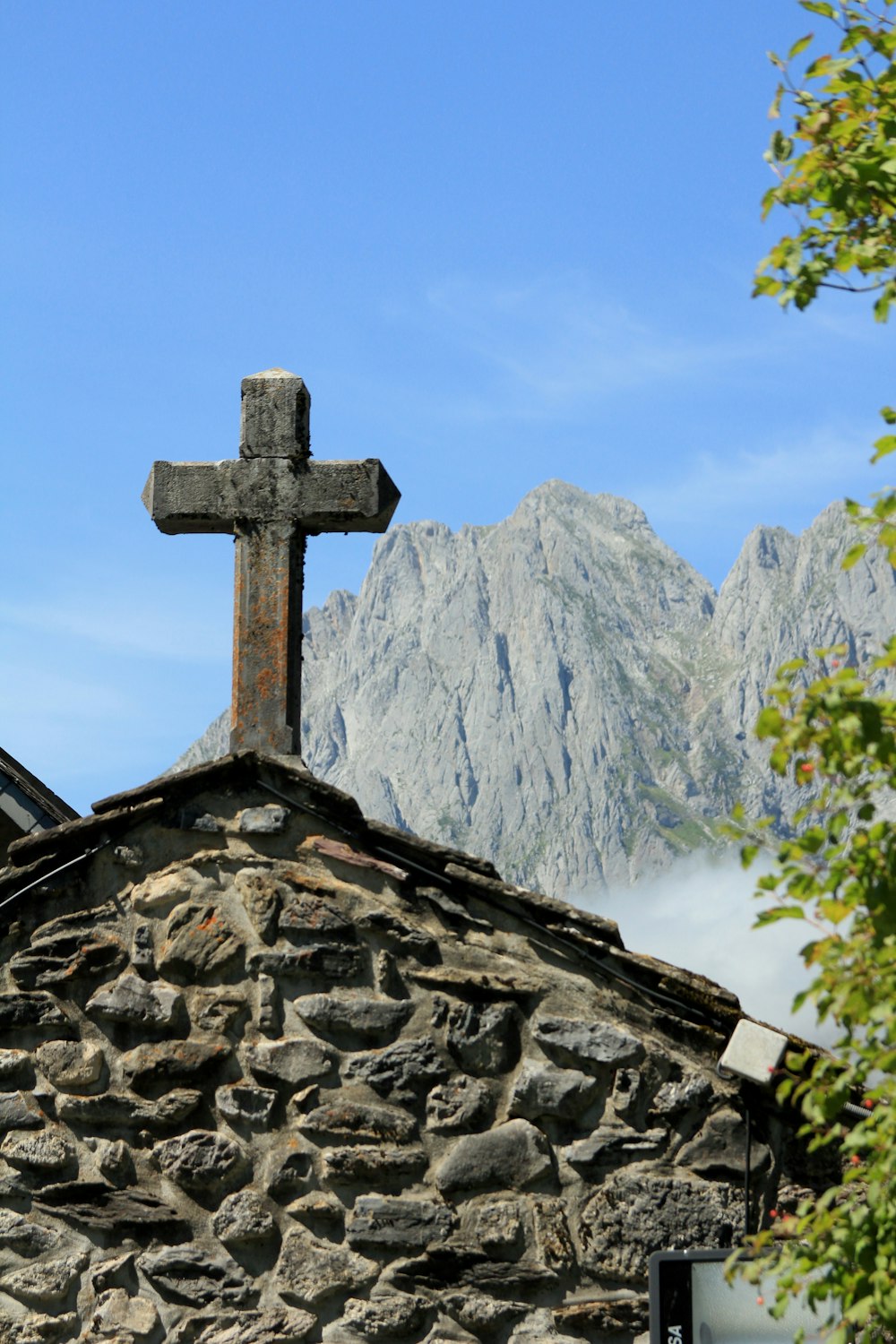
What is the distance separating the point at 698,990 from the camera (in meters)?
5.91

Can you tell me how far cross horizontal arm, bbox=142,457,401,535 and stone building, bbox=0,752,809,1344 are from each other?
4.20 ft

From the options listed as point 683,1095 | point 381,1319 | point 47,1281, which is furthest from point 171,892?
point 683,1095

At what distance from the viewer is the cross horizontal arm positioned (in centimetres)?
719

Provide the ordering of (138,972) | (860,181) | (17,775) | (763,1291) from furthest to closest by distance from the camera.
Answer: (17,775), (138,972), (763,1291), (860,181)

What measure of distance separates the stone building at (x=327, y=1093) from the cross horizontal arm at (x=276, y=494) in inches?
50.4

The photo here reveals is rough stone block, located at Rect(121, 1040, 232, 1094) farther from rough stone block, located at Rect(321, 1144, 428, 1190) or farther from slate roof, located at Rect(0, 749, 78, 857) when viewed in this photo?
slate roof, located at Rect(0, 749, 78, 857)

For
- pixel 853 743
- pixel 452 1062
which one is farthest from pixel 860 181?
pixel 452 1062

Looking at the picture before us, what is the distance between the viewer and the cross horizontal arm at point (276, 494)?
23.6 ft

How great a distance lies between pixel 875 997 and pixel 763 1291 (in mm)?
2362

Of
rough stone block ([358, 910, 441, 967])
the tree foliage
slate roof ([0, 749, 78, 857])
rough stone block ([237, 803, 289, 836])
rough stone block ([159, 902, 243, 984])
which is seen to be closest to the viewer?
the tree foliage

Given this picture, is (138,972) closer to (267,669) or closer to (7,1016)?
(7,1016)

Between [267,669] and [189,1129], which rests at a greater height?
[267,669]

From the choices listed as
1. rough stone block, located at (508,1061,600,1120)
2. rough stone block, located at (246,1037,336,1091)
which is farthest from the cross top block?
rough stone block, located at (508,1061,600,1120)

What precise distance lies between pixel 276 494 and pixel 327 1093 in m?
2.59
